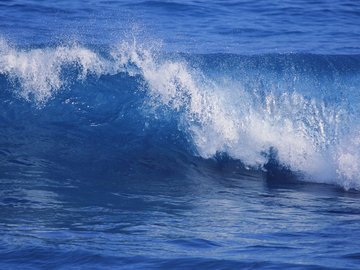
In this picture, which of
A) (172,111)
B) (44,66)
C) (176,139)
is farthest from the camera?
(44,66)

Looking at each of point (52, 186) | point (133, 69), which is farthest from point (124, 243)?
point (133, 69)

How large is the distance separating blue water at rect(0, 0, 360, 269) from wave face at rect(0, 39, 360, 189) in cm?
2

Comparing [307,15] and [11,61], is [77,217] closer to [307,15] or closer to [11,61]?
[11,61]

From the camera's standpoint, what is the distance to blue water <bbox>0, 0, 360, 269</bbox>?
19.1 feet

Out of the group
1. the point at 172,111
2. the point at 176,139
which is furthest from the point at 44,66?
the point at 176,139

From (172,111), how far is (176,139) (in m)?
0.49

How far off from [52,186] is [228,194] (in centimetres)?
206

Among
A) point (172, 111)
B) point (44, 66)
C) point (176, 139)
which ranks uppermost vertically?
point (44, 66)

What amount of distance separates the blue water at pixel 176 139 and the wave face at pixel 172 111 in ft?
0.08

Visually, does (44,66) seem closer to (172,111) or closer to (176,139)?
(172,111)

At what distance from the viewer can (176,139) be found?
10227 millimetres

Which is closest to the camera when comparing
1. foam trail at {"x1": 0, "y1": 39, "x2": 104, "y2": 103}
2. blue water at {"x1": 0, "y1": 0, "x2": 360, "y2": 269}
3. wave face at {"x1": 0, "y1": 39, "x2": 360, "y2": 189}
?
blue water at {"x1": 0, "y1": 0, "x2": 360, "y2": 269}

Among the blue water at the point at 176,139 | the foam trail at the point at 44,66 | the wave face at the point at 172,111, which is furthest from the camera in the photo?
the foam trail at the point at 44,66

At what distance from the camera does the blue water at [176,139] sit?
5816 mm
